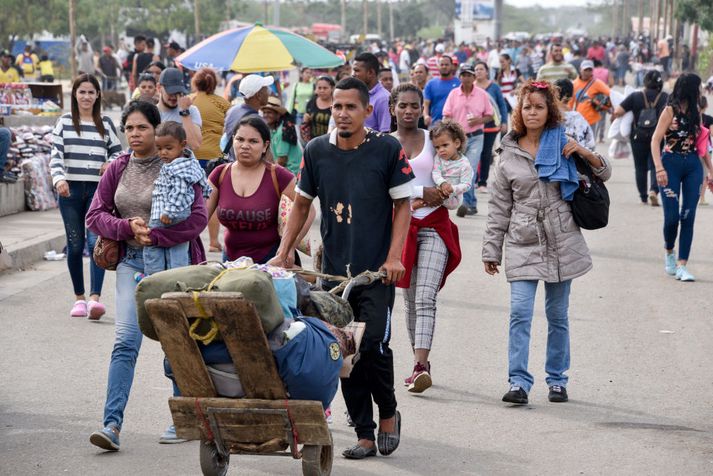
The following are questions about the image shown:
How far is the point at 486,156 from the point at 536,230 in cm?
994

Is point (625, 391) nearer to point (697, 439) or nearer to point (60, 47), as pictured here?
point (697, 439)

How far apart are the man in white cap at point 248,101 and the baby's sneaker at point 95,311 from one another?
1.91 metres

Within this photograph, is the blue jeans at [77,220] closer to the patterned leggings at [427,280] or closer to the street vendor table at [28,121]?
the patterned leggings at [427,280]

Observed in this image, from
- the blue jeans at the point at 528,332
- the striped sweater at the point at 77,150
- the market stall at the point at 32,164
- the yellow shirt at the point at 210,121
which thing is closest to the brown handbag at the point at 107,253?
the blue jeans at the point at 528,332

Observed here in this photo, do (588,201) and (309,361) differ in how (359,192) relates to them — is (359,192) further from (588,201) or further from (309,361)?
(588,201)

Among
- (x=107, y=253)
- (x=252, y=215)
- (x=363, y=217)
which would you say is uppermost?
(x=363, y=217)

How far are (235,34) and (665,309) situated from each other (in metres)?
6.46

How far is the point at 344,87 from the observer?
6.08m

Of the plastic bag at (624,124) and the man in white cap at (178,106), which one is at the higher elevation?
the man in white cap at (178,106)

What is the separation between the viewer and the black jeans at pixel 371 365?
6.11 m

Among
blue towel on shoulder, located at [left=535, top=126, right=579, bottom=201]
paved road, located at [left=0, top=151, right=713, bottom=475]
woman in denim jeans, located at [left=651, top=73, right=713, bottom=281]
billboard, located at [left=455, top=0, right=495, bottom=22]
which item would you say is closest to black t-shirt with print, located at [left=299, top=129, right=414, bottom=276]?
paved road, located at [left=0, top=151, right=713, bottom=475]

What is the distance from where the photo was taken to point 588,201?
7.29m

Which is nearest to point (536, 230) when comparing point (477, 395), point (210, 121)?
point (477, 395)

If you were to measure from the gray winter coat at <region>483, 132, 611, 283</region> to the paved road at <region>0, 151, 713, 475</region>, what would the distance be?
2.66ft
